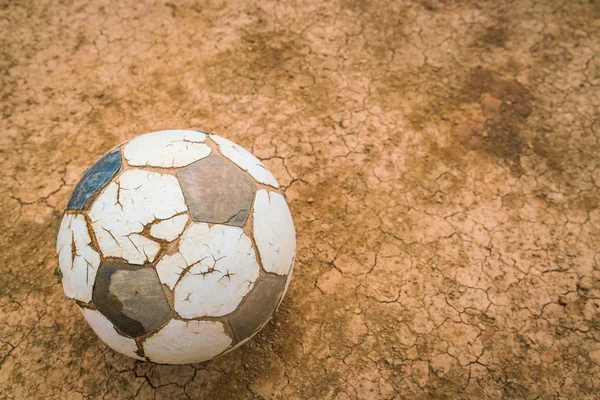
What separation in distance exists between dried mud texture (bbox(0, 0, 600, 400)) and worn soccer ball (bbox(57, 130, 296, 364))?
634 mm

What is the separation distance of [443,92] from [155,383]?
2.64 metres

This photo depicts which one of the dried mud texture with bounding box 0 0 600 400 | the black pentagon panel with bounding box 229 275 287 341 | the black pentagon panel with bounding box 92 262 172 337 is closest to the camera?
the black pentagon panel with bounding box 92 262 172 337

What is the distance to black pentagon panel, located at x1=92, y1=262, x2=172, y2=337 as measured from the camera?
1.46 m

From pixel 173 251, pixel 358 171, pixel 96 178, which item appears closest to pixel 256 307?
pixel 173 251

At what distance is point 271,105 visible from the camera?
2.88 meters

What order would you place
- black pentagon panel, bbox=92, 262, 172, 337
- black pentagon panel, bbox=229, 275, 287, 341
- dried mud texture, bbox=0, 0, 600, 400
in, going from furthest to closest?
1. dried mud texture, bbox=0, 0, 600, 400
2. black pentagon panel, bbox=229, 275, 287, 341
3. black pentagon panel, bbox=92, 262, 172, 337

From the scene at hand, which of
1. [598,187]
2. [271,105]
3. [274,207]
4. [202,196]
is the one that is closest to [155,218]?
[202,196]

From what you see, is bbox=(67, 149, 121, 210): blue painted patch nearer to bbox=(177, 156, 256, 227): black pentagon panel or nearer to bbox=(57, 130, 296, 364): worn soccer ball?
bbox=(57, 130, 296, 364): worn soccer ball

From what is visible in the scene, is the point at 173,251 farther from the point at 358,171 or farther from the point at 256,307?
the point at 358,171

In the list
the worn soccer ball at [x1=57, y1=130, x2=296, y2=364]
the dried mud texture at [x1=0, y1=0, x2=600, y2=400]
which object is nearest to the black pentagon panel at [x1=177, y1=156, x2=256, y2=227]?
the worn soccer ball at [x1=57, y1=130, x2=296, y2=364]

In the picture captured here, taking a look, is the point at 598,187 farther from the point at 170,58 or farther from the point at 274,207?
the point at 170,58

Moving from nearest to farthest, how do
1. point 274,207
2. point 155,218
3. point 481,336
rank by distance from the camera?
1. point 155,218
2. point 274,207
3. point 481,336

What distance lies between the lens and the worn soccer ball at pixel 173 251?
148 centimetres

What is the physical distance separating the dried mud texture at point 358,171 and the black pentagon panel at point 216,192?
88 cm
